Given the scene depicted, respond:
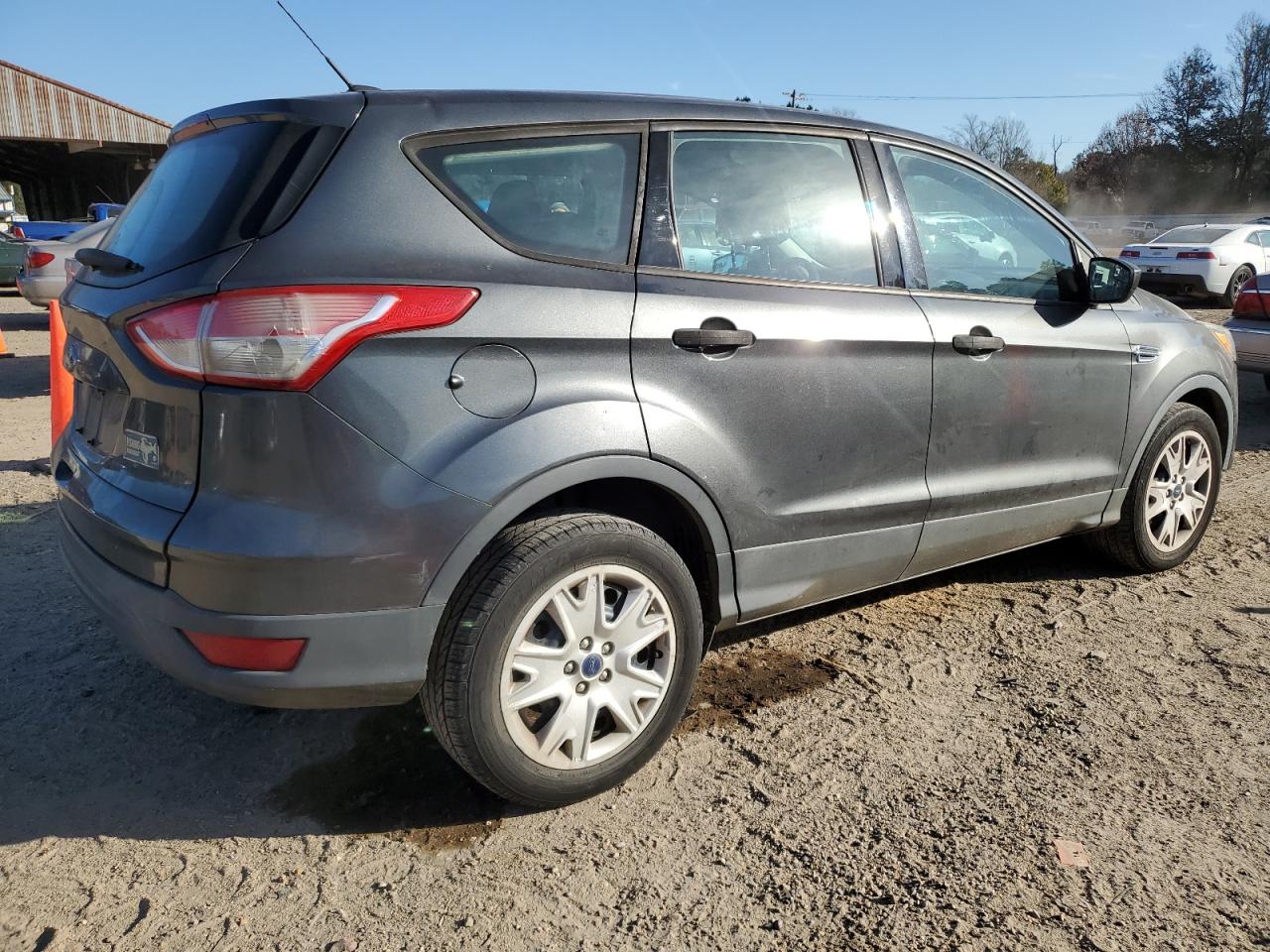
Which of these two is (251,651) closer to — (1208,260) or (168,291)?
(168,291)

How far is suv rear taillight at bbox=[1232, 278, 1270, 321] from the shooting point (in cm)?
826

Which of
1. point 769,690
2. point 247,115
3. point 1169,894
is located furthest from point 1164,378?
point 247,115

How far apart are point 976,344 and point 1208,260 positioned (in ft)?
52.3

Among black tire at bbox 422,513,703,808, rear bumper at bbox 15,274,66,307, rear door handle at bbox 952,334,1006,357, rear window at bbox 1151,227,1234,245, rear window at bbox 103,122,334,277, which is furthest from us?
rear window at bbox 1151,227,1234,245

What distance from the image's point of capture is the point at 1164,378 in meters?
4.16

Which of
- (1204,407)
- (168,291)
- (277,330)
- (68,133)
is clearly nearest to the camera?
(277,330)

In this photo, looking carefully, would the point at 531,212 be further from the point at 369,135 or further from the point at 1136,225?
the point at 1136,225

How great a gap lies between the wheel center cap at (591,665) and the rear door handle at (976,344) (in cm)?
167

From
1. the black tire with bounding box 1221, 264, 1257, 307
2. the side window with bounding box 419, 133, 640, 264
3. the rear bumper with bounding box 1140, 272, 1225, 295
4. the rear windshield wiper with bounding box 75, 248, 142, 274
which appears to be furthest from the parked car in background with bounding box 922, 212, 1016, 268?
the black tire with bounding box 1221, 264, 1257, 307

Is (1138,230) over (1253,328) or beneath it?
over

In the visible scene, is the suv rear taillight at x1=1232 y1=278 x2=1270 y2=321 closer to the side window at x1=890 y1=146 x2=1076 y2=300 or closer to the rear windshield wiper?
the side window at x1=890 y1=146 x2=1076 y2=300

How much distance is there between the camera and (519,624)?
245 cm

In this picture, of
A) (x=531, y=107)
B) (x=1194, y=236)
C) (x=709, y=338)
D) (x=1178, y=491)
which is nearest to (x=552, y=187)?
(x=531, y=107)

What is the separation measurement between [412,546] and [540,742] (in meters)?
0.66
